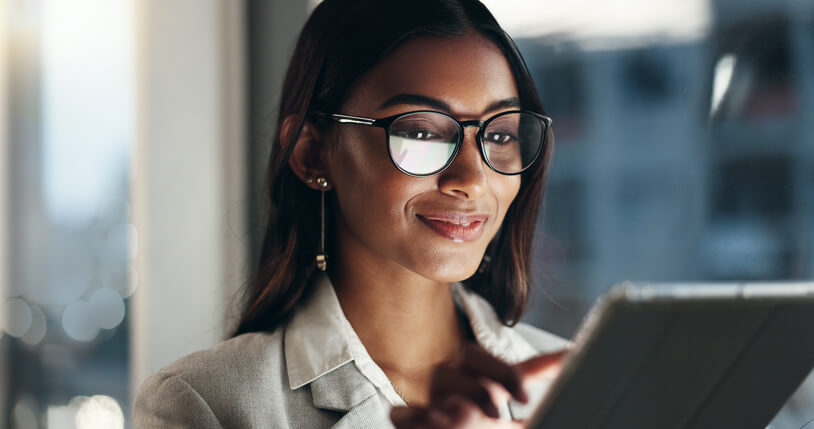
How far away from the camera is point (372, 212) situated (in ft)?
3.81

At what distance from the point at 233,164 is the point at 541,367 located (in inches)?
59.6

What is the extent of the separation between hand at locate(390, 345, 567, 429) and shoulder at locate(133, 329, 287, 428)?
0.46m

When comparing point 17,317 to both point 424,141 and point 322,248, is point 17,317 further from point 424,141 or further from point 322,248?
point 424,141

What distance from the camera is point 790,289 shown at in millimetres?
638

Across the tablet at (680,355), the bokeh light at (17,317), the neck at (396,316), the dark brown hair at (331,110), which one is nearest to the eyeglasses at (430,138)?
the dark brown hair at (331,110)

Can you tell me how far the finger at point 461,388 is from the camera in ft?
2.55

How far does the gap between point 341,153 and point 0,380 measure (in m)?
2.04

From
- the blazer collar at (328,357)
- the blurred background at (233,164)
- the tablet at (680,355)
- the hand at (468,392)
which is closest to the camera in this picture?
the tablet at (680,355)

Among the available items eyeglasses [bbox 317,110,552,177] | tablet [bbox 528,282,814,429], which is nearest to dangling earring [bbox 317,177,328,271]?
eyeglasses [bbox 317,110,552,177]

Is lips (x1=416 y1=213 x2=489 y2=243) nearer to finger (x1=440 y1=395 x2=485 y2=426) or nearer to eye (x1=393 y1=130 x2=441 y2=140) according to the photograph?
eye (x1=393 y1=130 x2=441 y2=140)

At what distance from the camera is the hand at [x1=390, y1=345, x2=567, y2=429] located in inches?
30.1

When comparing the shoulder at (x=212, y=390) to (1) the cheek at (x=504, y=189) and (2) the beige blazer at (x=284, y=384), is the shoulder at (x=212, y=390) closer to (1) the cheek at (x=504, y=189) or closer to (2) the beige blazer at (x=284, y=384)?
(2) the beige blazer at (x=284, y=384)

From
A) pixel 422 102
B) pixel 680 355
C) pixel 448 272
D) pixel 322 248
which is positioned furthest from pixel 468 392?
pixel 322 248

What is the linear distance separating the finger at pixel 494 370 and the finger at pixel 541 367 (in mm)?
17
